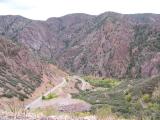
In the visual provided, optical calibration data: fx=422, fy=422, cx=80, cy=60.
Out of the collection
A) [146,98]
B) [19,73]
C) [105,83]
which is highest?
[146,98]

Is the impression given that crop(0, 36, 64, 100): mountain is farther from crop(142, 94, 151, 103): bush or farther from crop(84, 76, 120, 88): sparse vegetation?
crop(142, 94, 151, 103): bush

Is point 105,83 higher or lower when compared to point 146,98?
lower

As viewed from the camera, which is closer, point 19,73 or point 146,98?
point 146,98

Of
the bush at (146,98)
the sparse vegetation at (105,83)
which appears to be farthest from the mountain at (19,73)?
the bush at (146,98)

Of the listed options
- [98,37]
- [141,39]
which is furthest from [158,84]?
[98,37]

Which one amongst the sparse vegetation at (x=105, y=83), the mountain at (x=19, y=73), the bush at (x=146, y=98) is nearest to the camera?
the bush at (x=146, y=98)

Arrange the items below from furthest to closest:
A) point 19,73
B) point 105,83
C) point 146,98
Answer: point 105,83
point 19,73
point 146,98

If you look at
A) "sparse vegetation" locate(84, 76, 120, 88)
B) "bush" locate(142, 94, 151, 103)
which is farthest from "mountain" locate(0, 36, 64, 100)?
"bush" locate(142, 94, 151, 103)

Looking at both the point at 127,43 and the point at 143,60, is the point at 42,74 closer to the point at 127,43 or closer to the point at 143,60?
the point at 143,60

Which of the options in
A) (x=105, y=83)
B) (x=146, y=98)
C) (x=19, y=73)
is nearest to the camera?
(x=146, y=98)

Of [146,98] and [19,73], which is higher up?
[146,98]

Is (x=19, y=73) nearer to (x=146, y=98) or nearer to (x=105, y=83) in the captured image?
(x=105, y=83)

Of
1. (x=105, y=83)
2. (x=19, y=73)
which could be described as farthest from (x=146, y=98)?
(x=105, y=83)

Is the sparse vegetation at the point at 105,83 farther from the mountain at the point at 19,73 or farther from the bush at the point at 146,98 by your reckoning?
the bush at the point at 146,98
